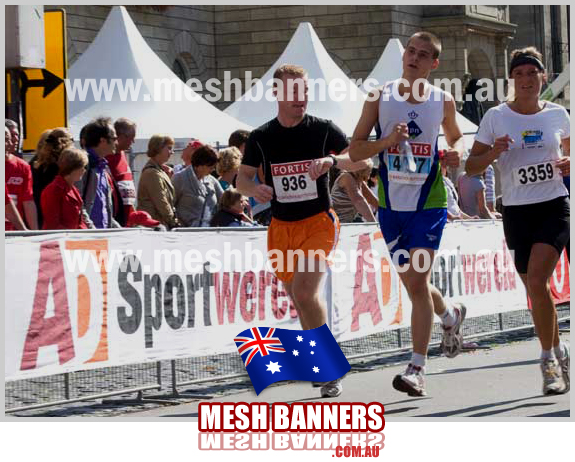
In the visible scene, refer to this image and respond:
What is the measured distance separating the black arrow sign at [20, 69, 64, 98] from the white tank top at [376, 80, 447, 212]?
301 centimetres

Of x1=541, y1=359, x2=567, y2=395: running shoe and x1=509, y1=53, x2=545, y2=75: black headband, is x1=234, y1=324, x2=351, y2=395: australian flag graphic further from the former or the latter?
x1=509, y1=53, x2=545, y2=75: black headband

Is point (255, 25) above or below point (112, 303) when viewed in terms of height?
above

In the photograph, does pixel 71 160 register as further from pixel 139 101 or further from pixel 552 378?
pixel 139 101

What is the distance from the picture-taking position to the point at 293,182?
27.8ft

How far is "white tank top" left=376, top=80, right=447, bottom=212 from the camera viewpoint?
809 cm

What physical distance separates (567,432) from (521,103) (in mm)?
2433

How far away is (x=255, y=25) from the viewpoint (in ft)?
127

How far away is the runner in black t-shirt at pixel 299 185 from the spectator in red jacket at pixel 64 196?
179 cm

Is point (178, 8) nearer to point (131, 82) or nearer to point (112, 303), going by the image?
point (131, 82)

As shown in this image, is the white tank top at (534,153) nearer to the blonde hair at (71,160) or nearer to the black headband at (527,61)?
the black headband at (527,61)

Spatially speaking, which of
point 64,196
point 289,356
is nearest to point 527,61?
point 289,356

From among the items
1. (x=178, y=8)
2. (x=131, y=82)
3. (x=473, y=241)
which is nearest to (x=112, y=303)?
(x=473, y=241)

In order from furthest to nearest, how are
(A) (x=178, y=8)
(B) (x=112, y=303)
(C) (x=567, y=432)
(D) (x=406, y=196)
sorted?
(A) (x=178, y=8), (B) (x=112, y=303), (D) (x=406, y=196), (C) (x=567, y=432)

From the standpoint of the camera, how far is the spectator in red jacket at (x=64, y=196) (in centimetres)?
988
